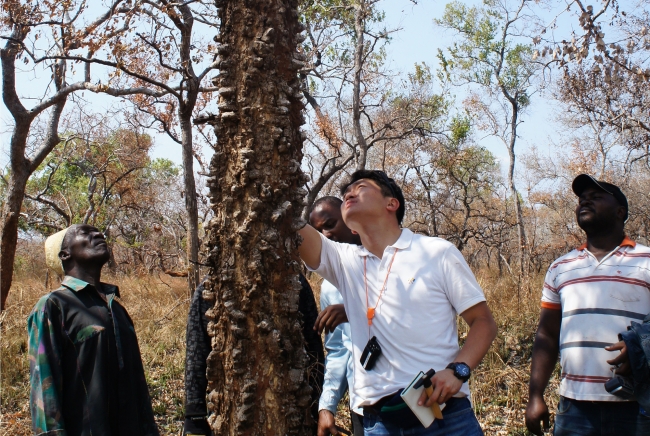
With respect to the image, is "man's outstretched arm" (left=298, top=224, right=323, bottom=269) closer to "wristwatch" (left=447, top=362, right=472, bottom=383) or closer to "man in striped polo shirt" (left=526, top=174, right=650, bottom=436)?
"wristwatch" (left=447, top=362, right=472, bottom=383)

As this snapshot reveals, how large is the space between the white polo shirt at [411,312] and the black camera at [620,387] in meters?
0.84

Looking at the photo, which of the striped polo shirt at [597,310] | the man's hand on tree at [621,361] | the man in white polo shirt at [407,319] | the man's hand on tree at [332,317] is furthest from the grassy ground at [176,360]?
the man in white polo shirt at [407,319]

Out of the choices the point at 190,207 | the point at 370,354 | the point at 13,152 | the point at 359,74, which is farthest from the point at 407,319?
the point at 359,74

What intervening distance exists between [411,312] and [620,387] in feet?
3.57

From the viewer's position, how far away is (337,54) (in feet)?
53.0

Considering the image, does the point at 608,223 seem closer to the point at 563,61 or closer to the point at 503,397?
the point at 503,397

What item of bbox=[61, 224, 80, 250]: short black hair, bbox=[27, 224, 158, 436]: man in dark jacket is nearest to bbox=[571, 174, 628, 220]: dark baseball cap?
bbox=[27, 224, 158, 436]: man in dark jacket

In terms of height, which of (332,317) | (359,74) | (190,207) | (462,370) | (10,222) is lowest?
(462,370)

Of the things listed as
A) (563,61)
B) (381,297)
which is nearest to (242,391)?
(381,297)

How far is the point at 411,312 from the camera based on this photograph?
1973 mm

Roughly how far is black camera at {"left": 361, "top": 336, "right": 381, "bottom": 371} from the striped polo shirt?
115 centimetres

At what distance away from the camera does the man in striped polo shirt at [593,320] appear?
246 centimetres

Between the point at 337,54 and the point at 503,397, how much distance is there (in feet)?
41.7

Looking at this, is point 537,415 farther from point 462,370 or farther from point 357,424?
point 462,370
